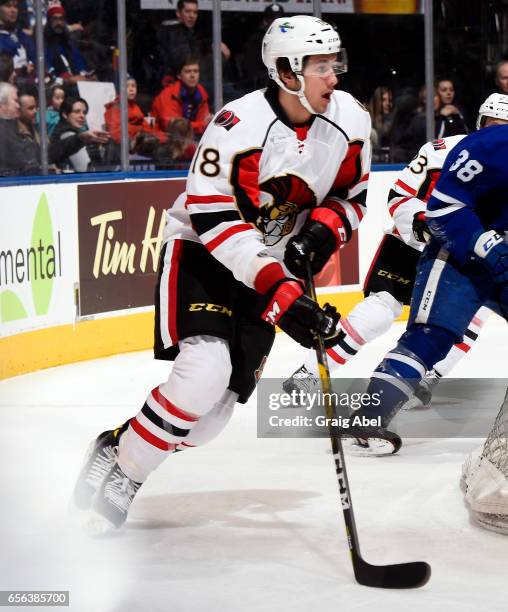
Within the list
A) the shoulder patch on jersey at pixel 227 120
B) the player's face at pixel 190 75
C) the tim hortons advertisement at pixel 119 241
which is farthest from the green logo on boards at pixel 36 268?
the shoulder patch on jersey at pixel 227 120

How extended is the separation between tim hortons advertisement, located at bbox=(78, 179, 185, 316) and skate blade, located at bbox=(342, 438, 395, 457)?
2034 millimetres

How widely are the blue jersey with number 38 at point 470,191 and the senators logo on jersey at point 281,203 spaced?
1.23 ft

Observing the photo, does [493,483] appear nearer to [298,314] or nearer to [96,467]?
[298,314]

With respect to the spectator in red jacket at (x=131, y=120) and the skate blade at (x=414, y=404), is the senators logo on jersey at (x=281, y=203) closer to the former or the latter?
the skate blade at (x=414, y=404)

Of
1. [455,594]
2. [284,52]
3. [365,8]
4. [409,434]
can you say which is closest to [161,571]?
[455,594]

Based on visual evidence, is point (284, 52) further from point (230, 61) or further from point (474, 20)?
point (474, 20)

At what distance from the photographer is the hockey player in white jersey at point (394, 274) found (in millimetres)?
4250

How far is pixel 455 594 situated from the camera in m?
2.36

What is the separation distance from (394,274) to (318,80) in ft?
5.38

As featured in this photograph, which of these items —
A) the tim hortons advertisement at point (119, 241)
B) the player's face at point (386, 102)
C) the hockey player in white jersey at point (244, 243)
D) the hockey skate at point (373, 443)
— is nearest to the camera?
the hockey player in white jersey at point (244, 243)

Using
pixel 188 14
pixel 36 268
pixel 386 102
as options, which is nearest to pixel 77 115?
pixel 188 14

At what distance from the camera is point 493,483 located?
2.82 m

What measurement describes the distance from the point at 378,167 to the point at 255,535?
4296mm

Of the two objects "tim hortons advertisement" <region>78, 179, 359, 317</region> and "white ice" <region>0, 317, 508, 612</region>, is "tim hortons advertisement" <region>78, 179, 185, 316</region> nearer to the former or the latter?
"tim hortons advertisement" <region>78, 179, 359, 317</region>
